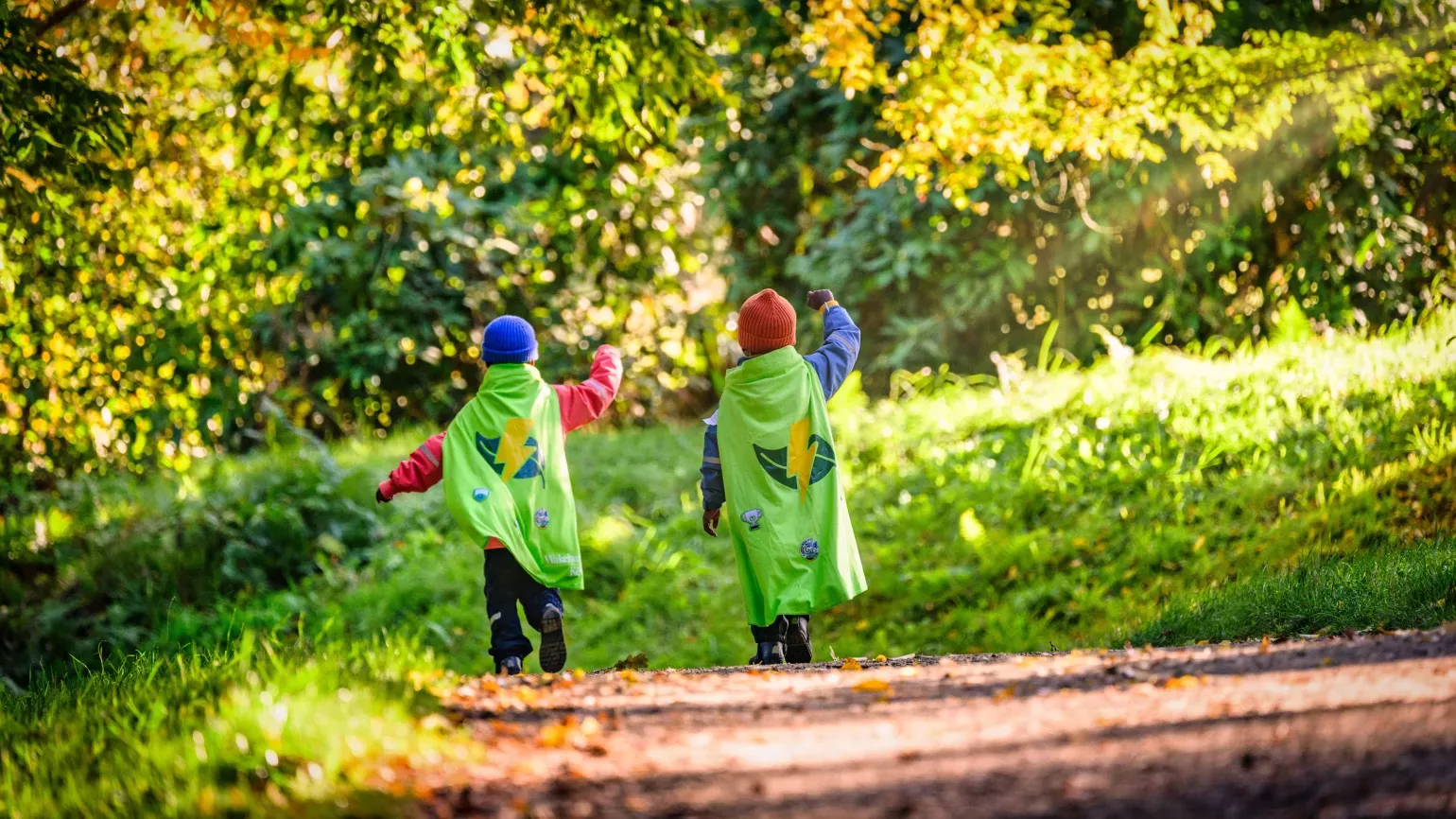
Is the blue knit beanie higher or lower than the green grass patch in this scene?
higher

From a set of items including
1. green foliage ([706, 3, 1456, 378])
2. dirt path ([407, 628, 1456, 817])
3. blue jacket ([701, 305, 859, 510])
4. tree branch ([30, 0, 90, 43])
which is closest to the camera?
dirt path ([407, 628, 1456, 817])

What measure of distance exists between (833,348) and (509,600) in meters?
1.73

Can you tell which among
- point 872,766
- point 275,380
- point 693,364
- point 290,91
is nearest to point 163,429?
point 275,380

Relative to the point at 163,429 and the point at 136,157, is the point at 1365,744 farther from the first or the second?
the point at 163,429

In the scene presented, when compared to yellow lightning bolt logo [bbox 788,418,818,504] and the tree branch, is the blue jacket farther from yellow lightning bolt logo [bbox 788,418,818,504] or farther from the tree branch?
the tree branch

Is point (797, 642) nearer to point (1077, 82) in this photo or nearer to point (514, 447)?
point (514, 447)

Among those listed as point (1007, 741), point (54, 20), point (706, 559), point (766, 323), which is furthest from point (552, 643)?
point (706, 559)

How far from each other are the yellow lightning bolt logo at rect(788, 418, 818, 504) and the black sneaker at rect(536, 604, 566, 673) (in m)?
1.08

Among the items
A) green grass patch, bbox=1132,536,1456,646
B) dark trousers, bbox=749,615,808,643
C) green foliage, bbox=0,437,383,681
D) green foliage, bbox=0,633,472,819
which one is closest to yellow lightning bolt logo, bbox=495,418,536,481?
dark trousers, bbox=749,615,808,643

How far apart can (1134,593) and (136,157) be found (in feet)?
27.5

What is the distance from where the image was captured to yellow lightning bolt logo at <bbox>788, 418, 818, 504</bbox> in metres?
5.47

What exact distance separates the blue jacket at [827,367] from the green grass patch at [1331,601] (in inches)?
68.4

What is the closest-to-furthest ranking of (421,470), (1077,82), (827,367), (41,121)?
(421,470) < (827,367) < (41,121) < (1077,82)

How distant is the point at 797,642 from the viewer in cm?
559
